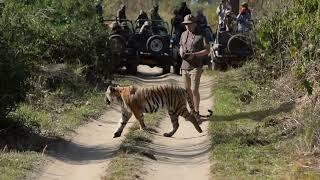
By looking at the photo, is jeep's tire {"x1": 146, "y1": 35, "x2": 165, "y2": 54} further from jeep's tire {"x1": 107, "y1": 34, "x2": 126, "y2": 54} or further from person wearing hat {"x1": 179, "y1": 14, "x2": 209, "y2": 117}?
person wearing hat {"x1": 179, "y1": 14, "x2": 209, "y2": 117}

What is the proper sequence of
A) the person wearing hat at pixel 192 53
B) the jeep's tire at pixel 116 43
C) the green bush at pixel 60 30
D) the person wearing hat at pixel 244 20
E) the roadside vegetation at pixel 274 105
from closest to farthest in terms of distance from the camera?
the roadside vegetation at pixel 274 105
the person wearing hat at pixel 192 53
the green bush at pixel 60 30
the jeep's tire at pixel 116 43
the person wearing hat at pixel 244 20

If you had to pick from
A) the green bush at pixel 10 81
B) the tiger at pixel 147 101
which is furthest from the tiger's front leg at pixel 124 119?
Answer: the green bush at pixel 10 81

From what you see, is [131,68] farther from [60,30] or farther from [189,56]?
→ [189,56]

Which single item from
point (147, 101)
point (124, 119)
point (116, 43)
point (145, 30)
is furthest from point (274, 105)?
point (145, 30)

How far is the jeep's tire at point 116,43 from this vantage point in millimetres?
20703

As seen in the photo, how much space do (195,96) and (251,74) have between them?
5.02 metres

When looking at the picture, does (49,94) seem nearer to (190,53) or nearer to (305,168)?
(190,53)

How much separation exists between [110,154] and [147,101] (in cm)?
168

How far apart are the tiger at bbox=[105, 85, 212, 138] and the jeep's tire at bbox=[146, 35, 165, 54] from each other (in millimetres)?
9926

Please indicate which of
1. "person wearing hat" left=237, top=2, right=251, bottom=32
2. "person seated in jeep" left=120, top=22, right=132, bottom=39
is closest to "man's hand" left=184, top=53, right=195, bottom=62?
"person wearing hat" left=237, top=2, right=251, bottom=32

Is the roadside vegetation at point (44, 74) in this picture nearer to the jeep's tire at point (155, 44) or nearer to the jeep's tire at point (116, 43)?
the jeep's tire at point (116, 43)

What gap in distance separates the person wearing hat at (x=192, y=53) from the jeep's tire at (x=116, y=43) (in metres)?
6.91

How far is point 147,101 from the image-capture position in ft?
41.3

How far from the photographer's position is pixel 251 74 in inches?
734
